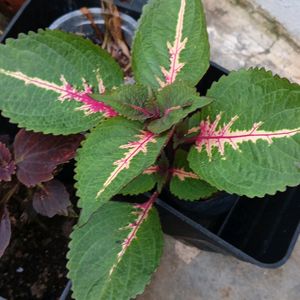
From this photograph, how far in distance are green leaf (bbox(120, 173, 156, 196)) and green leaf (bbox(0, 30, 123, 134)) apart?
Result: 17 centimetres

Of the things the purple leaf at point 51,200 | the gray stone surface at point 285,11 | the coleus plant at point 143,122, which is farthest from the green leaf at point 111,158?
the gray stone surface at point 285,11

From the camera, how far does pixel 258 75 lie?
85 centimetres

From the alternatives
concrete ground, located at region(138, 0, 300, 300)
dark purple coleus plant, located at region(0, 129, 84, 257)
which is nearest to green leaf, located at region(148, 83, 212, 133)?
dark purple coleus plant, located at region(0, 129, 84, 257)

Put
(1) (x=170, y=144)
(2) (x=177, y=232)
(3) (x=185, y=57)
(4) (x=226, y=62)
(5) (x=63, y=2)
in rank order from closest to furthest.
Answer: (3) (x=185, y=57)
(1) (x=170, y=144)
(2) (x=177, y=232)
(5) (x=63, y=2)
(4) (x=226, y=62)

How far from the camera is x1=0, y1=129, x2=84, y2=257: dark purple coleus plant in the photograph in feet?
3.18

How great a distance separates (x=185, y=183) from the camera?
1025 millimetres

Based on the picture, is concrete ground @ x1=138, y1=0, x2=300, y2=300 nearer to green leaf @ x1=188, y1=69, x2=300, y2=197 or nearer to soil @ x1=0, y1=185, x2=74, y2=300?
soil @ x1=0, y1=185, x2=74, y2=300

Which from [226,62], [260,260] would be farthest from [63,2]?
[260,260]

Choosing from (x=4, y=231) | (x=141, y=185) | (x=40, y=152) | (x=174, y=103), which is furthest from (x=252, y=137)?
A: (x=4, y=231)

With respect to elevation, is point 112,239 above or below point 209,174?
below

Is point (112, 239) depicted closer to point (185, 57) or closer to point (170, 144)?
point (170, 144)

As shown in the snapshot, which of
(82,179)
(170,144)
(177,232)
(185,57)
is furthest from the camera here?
(177,232)

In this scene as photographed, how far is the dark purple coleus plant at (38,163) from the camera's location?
0.97m

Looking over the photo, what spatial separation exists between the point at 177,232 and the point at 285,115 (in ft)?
A: 1.81
